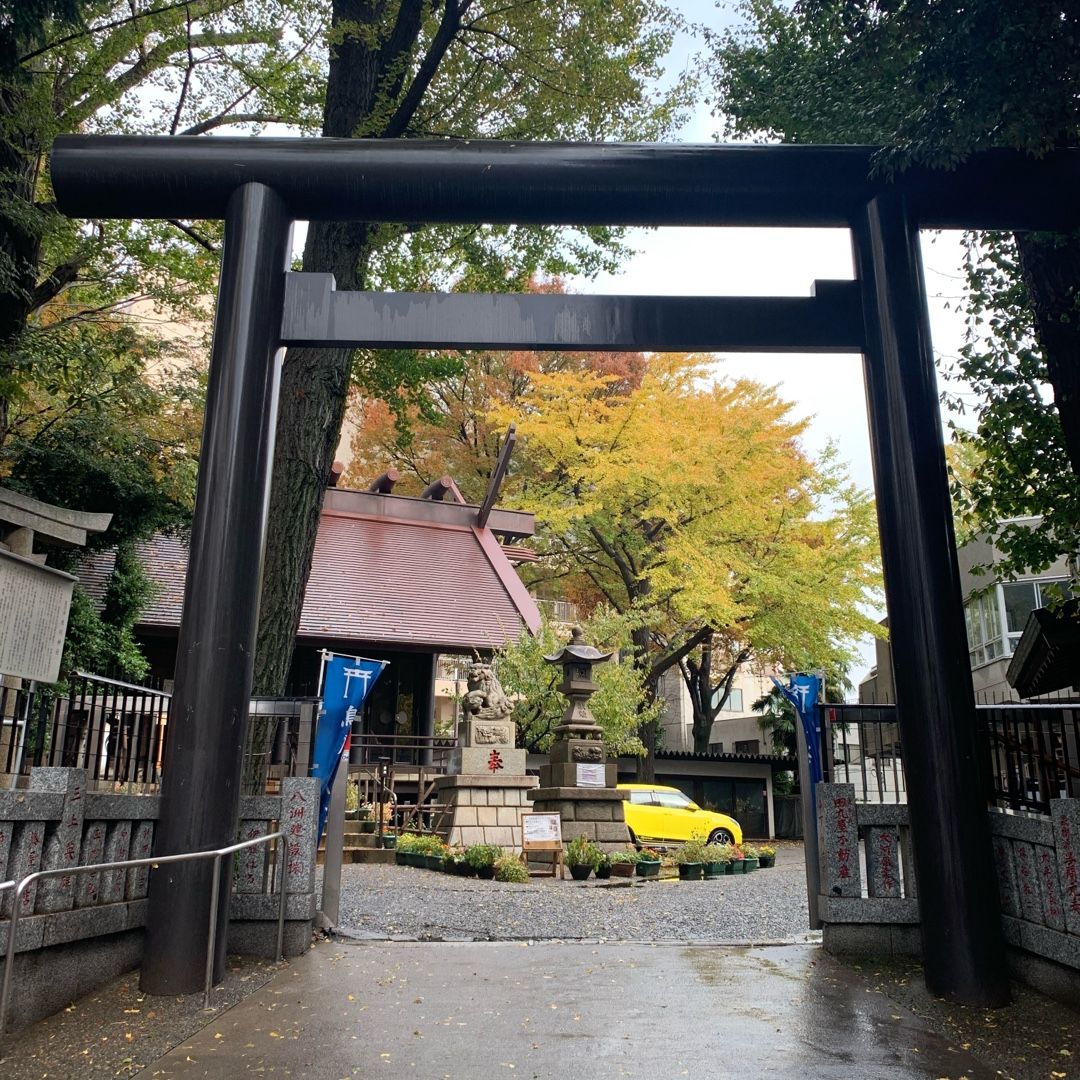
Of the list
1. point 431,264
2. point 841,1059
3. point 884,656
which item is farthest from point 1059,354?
point 884,656

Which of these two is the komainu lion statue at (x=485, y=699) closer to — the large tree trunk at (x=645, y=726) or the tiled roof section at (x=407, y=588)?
the tiled roof section at (x=407, y=588)

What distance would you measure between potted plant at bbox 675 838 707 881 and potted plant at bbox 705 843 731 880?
0.09 meters

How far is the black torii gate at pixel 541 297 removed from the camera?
575cm

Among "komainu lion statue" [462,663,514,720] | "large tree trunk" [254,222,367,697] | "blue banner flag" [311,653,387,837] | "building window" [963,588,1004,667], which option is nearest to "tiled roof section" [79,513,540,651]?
"komainu lion statue" [462,663,514,720]

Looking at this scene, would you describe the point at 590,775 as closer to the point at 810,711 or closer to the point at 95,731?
the point at 810,711

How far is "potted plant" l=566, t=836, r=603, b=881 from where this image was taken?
46.1 ft

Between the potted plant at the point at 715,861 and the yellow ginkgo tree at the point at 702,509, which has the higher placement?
the yellow ginkgo tree at the point at 702,509

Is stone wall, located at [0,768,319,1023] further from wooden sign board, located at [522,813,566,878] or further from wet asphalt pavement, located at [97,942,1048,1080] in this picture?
wooden sign board, located at [522,813,566,878]

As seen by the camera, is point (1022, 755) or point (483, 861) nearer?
point (1022, 755)

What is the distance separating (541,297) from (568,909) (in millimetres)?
6914

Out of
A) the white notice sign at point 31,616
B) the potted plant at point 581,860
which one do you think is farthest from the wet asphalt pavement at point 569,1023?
the potted plant at point 581,860

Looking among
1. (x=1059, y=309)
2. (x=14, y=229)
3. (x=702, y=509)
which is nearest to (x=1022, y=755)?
(x=1059, y=309)

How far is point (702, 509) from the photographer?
22203 millimetres

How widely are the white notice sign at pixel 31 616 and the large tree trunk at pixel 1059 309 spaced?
21.4 ft
